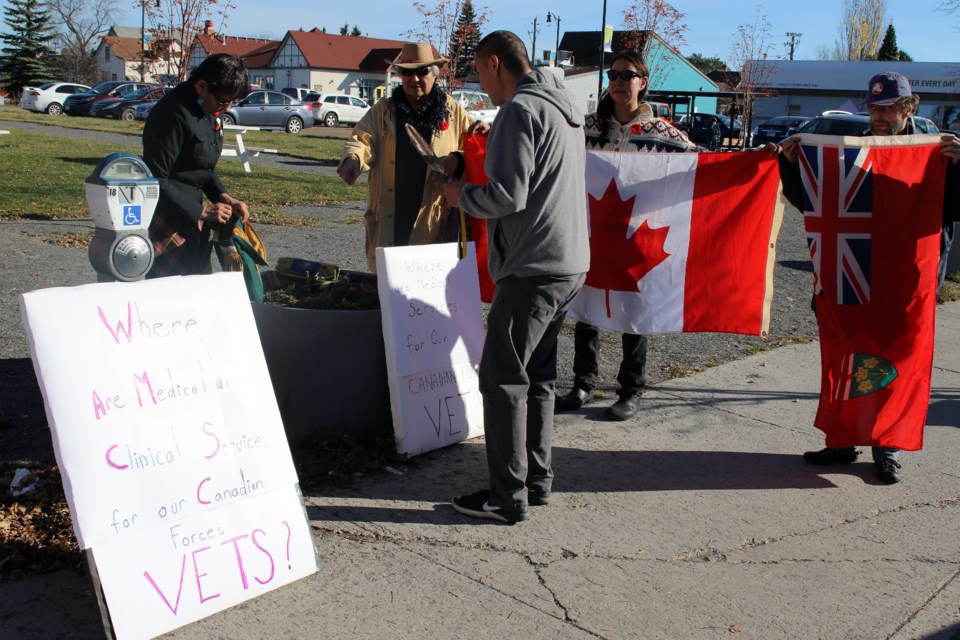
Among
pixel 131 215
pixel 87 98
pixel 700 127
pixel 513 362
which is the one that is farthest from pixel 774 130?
pixel 131 215

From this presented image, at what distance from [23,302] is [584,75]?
5709 cm

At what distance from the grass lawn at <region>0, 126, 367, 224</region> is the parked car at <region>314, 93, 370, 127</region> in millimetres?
17900

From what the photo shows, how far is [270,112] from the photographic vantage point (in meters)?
34.3

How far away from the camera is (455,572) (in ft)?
11.4

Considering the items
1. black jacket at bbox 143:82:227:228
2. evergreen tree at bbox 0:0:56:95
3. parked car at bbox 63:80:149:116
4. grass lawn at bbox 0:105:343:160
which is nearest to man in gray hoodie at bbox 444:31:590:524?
black jacket at bbox 143:82:227:228

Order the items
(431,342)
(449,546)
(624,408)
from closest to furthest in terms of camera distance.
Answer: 1. (449,546)
2. (431,342)
3. (624,408)

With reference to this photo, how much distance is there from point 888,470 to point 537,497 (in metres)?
1.86

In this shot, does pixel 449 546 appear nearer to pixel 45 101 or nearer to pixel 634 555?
pixel 634 555

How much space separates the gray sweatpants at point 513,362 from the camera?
12.3 ft

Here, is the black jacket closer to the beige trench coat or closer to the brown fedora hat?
the beige trench coat

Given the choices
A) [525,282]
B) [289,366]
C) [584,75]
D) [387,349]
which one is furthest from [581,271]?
[584,75]

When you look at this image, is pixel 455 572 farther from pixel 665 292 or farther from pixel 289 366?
pixel 665 292

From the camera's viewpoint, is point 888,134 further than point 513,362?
Yes

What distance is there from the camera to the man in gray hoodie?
142 inches
